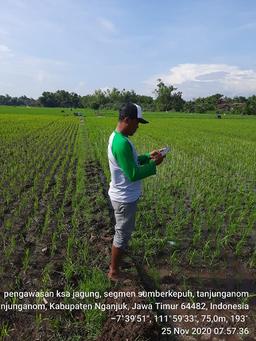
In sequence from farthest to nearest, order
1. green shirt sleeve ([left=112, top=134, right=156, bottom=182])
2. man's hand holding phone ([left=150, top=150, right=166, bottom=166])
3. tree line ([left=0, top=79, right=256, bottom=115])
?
tree line ([left=0, top=79, right=256, bottom=115]), man's hand holding phone ([left=150, top=150, right=166, bottom=166]), green shirt sleeve ([left=112, top=134, right=156, bottom=182])

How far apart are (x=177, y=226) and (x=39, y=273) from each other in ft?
6.84

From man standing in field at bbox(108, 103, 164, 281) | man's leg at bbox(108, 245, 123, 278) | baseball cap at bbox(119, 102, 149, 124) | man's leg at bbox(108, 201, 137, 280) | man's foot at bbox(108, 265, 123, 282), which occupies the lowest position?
man's foot at bbox(108, 265, 123, 282)

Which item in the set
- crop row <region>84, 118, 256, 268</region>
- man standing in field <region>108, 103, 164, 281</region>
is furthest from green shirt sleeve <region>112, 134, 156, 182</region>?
crop row <region>84, 118, 256, 268</region>

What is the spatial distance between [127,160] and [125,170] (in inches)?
3.7

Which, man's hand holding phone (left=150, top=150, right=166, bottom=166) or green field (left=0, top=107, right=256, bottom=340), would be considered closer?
green field (left=0, top=107, right=256, bottom=340)

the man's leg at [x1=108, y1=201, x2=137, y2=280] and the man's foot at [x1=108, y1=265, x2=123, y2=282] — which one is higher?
the man's leg at [x1=108, y1=201, x2=137, y2=280]

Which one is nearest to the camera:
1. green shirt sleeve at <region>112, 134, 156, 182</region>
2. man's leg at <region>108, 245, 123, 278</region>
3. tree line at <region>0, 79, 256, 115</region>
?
green shirt sleeve at <region>112, 134, 156, 182</region>

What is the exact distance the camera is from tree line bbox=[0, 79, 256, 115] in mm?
74438

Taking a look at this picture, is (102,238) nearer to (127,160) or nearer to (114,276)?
(114,276)

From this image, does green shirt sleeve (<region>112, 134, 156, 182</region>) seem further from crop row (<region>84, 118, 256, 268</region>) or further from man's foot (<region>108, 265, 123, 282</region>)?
crop row (<region>84, 118, 256, 268</region>)

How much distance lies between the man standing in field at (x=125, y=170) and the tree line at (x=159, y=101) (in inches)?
2465

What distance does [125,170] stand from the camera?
3.07 metres

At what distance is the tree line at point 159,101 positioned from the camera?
74.4m

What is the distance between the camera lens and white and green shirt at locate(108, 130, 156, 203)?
9.98 ft
